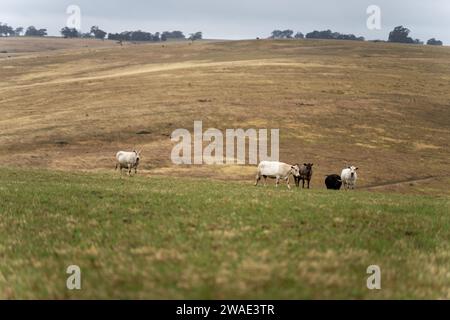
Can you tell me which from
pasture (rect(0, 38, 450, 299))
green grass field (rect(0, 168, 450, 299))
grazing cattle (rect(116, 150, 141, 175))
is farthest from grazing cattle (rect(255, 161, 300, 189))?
green grass field (rect(0, 168, 450, 299))

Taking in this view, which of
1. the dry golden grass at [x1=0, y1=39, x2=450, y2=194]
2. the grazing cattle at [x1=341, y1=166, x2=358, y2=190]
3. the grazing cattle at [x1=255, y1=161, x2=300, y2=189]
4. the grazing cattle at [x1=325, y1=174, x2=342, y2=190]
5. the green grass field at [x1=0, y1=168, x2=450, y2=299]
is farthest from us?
the dry golden grass at [x1=0, y1=39, x2=450, y2=194]

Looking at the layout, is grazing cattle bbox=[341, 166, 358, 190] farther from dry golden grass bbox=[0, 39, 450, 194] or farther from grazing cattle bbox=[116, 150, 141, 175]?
grazing cattle bbox=[116, 150, 141, 175]

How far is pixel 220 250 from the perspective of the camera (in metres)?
8.91

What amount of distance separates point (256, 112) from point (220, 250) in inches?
2375

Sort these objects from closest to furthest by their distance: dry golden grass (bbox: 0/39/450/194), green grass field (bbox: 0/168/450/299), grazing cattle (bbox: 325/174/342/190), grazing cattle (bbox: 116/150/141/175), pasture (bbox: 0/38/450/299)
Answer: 1. green grass field (bbox: 0/168/450/299)
2. pasture (bbox: 0/38/450/299)
3. grazing cattle (bbox: 325/174/342/190)
4. grazing cattle (bbox: 116/150/141/175)
5. dry golden grass (bbox: 0/39/450/194)

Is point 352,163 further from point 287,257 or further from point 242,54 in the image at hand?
point 242,54

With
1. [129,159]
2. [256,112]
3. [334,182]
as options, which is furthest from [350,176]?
[256,112]

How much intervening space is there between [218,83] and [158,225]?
75.4 meters

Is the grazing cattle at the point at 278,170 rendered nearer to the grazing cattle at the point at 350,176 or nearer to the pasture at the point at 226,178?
the pasture at the point at 226,178

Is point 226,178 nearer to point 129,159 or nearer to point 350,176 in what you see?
Result: point 129,159

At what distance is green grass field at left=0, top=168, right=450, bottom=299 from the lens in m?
7.16

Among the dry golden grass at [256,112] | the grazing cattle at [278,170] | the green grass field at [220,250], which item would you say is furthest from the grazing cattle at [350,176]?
the green grass field at [220,250]

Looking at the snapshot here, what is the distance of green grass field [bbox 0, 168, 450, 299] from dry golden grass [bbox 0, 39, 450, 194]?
2974 centimetres

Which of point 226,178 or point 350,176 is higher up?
point 350,176
